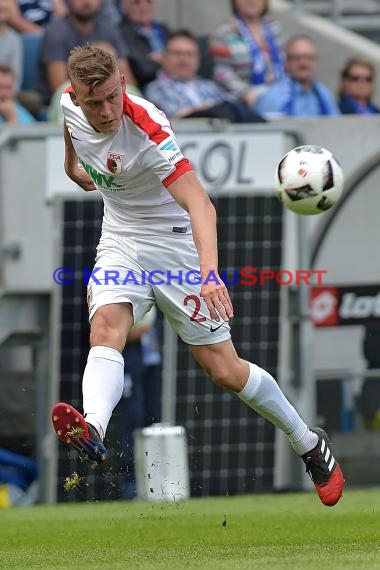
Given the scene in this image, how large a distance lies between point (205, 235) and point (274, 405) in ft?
4.67

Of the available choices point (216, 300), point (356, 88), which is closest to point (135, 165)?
point (216, 300)

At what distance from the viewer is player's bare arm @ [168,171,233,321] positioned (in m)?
6.51

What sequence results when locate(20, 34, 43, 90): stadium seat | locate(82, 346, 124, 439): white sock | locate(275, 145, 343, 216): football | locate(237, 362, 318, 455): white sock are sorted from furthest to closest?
locate(20, 34, 43, 90): stadium seat < locate(275, 145, 343, 216): football < locate(237, 362, 318, 455): white sock < locate(82, 346, 124, 439): white sock

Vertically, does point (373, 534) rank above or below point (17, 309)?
below

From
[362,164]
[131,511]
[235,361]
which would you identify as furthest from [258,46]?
[235,361]

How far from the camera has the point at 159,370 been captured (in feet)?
39.9

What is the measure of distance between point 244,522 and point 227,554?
1.98m

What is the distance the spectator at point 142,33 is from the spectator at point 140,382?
3.07m

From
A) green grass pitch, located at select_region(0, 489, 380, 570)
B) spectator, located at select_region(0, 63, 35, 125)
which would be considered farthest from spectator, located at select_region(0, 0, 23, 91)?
green grass pitch, located at select_region(0, 489, 380, 570)

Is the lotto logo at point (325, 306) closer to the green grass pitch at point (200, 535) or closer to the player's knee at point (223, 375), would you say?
the green grass pitch at point (200, 535)

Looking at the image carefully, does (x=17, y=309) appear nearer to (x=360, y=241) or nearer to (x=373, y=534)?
(x=360, y=241)

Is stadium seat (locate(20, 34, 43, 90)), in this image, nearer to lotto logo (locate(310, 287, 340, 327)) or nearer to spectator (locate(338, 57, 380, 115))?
spectator (locate(338, 57, 380, 115))

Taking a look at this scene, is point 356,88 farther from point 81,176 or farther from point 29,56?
point 81,176

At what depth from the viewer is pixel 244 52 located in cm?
1458
